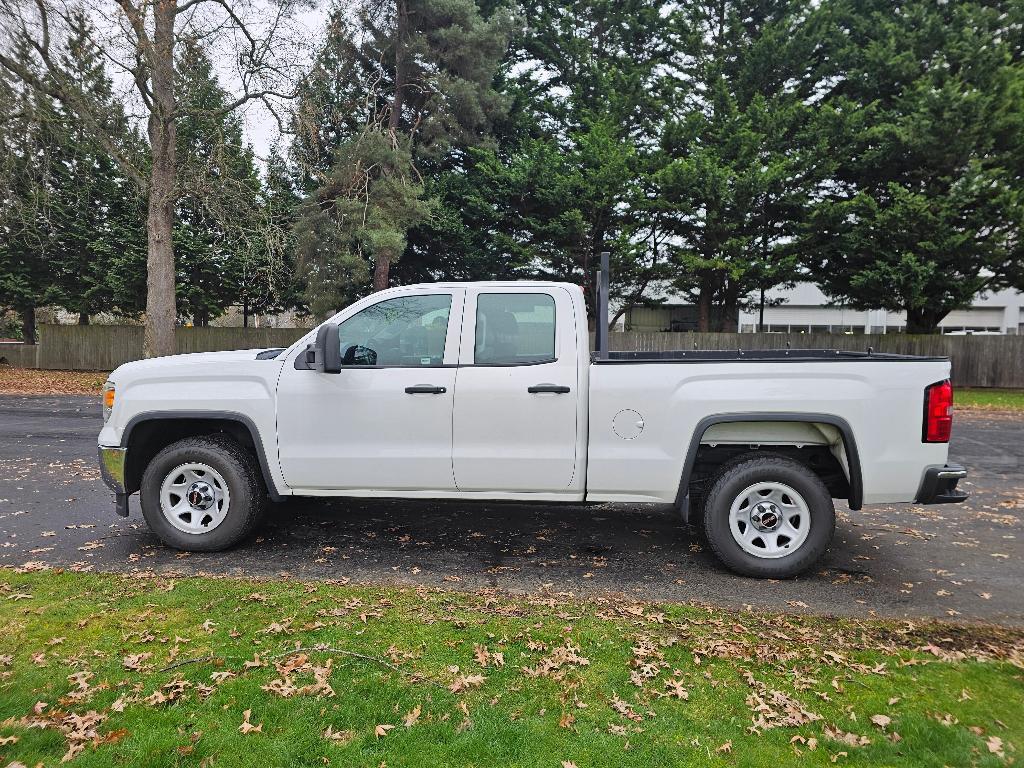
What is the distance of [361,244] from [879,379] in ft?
62.0

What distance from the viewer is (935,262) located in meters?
21.0

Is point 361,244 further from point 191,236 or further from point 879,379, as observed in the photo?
point 879,379

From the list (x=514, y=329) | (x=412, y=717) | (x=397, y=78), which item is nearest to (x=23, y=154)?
(x=397, y=78)

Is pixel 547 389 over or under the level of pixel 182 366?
under

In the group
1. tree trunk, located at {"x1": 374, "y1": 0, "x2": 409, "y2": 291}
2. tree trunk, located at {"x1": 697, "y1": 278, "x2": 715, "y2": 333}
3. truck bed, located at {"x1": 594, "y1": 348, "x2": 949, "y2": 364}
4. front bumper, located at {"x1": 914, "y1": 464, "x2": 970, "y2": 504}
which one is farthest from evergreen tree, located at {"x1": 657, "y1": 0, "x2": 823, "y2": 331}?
front bumper, located at {"x1": 914, "y1": 464, "x2": 970, "y2": 504}

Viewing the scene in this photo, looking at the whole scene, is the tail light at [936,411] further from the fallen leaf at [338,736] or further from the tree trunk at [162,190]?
the tree trunk at [162,190]

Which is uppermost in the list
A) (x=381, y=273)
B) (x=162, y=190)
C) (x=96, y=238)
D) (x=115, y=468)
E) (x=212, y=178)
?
(x=212, y=178)

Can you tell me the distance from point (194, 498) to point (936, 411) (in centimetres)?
554

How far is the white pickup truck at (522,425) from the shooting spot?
463 centimetres

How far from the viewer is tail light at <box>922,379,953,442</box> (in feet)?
14.9

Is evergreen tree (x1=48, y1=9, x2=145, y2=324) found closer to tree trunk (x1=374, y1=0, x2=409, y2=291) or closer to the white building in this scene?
tree trunk (x1=374, y1=0, x2=409, y2=291)

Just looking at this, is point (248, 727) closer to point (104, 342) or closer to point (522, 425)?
point (522, 425)

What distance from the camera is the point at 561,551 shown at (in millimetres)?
5461

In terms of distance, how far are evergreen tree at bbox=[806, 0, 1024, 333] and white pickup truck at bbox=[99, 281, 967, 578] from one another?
63.8 ft
